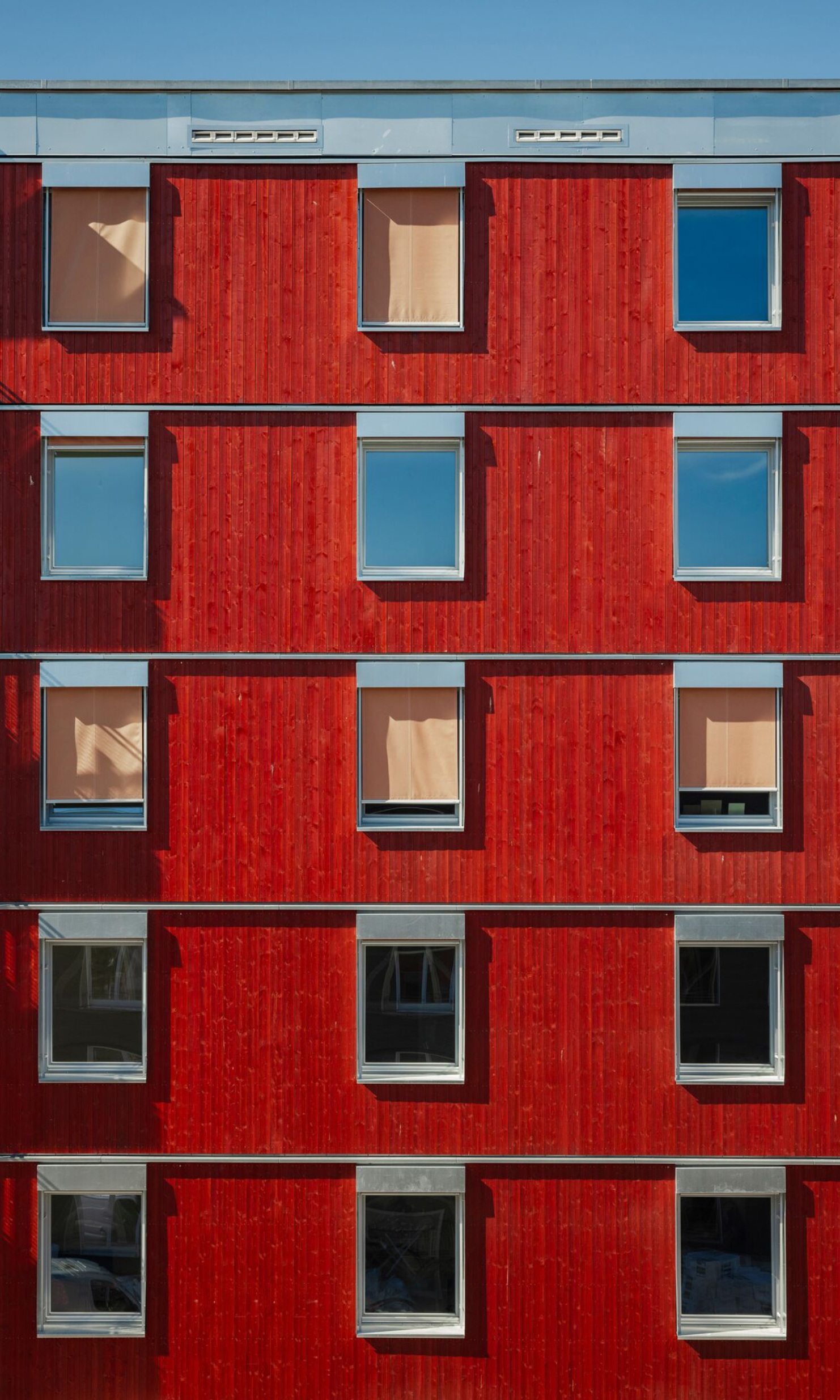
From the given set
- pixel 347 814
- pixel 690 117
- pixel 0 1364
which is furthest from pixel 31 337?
pixel 0 1364

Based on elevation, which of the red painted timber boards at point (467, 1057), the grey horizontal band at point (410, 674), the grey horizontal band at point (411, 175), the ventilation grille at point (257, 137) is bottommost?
the red painted timber boards at point (467, 1057)

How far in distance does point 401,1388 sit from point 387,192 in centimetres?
1319

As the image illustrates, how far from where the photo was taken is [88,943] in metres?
10.6

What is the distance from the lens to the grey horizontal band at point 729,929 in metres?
10.4

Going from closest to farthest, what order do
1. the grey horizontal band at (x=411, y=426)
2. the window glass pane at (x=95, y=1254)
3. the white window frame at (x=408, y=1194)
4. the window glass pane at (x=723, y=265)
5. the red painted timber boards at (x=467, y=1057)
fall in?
the white window frame at (x=408, y=1194) < the red painted timber boards at (x=467, y=1057) < the window glass pane at (x=95, y=1254) < the grey horizontal band at (x=411, y=426) < the window glass pane at (x=723, y=265)

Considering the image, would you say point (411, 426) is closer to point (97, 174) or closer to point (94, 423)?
point (94, 423)

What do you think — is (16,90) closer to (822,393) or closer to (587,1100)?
(822,393)

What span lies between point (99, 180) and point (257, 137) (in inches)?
72.7

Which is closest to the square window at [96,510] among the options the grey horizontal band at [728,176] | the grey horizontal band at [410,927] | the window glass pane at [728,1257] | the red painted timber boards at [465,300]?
the red painted timber boards at [465,300]

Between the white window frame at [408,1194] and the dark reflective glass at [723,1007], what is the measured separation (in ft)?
9.62

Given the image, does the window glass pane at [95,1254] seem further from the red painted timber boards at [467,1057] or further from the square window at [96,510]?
the square window at [96,510]

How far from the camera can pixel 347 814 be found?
34.6ft

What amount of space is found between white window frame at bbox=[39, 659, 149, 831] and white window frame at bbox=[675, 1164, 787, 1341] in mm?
7210

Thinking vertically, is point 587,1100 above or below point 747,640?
below
